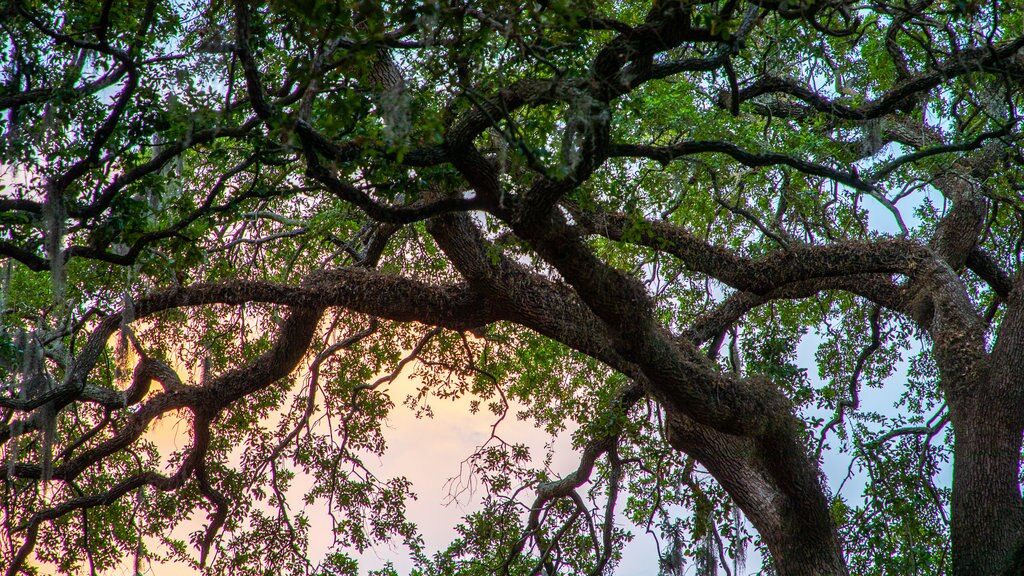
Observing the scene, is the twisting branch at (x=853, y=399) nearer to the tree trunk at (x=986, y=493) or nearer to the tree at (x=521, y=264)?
the tree at (x=521, y=264)

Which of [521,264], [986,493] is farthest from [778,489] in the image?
Answer: [521,264]

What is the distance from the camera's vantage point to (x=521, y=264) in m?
6.47

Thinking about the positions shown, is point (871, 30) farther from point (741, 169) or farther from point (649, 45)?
point (649, 45)

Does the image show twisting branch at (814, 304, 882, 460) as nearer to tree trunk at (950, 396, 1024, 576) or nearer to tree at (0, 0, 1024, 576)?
tree at (0, 0, 1024, 576)

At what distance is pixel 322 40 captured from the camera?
3490 mm

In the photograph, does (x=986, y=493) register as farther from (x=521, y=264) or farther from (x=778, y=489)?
(x=521, y=264)

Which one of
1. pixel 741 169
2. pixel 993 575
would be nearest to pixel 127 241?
pixel 741 169

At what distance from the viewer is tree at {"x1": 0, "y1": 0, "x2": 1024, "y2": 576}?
4473 millimetres

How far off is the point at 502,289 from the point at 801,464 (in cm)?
264

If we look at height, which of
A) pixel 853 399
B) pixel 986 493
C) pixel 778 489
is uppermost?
pixel 853 399

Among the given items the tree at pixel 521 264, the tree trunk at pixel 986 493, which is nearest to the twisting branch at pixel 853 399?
the tree at pixel 521 264

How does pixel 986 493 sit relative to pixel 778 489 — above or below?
below

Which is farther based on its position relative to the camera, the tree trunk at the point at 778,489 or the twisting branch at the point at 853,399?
the twisting branch at the point at 853,399

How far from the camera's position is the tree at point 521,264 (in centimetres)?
447
